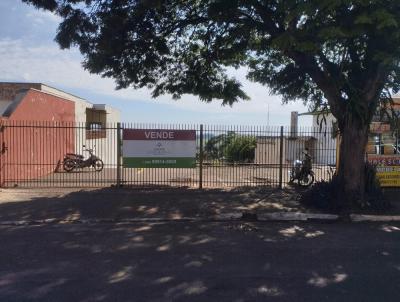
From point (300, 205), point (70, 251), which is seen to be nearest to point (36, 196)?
point (70, 251)

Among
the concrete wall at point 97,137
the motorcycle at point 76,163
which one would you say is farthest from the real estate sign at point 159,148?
the motorcycle at point 76,163

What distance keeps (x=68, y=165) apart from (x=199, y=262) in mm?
14989

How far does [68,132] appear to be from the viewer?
73.5ft

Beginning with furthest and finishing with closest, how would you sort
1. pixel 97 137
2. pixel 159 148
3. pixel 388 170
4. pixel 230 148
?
pixel 97 137
pixel 230 148
pixel 159 148
pixel 388 170

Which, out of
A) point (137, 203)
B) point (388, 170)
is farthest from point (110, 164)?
point (388, 170)

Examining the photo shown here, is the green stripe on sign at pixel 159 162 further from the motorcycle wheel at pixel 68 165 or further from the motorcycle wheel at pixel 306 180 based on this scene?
the motorcycle wheel at pixel 68 165

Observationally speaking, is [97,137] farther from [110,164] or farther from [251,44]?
[251,44]

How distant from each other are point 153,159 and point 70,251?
7590 mm

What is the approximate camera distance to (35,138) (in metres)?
17.9

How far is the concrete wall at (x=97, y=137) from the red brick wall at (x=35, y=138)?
1.83m

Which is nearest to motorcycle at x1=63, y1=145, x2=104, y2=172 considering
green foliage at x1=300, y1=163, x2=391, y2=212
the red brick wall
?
the red brick wall

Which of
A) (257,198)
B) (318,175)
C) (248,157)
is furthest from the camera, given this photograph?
(248,157)

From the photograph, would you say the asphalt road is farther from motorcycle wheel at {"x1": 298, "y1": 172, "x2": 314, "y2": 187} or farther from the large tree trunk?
motorcycle wheel at {"x1": 298, "y1": 172, "x2": 314, "y2": 187}

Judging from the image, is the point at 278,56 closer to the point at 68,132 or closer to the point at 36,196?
the point at 36,196
